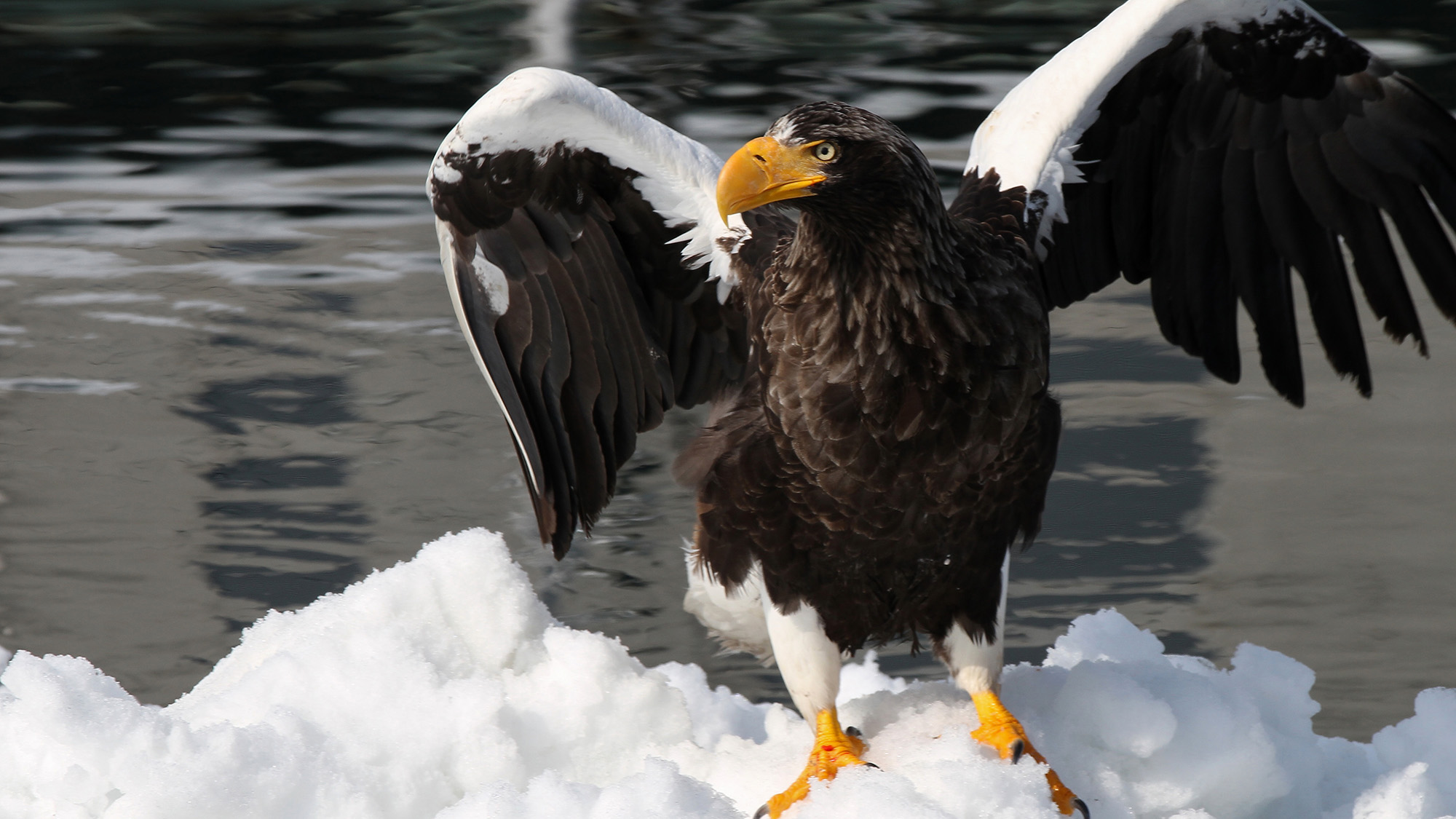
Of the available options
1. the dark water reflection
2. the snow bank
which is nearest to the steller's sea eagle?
the snow bank

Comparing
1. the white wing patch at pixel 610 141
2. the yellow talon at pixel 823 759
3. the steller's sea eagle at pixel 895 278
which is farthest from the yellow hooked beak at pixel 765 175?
the yellow talon at pixel 823 759

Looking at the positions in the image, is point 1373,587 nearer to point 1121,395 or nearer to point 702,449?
point 1121,395

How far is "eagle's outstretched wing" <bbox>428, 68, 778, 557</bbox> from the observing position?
10.5 feet

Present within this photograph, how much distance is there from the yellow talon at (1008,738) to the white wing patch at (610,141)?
1091 mm

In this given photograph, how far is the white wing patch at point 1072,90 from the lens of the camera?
3.09m

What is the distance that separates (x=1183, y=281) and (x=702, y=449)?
4.23 ft

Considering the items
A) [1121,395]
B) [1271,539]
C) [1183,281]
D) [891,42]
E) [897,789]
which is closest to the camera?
[897,789]

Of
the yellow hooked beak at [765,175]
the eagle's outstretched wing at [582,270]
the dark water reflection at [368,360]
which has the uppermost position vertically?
the yellow hooked beak at [765,175]

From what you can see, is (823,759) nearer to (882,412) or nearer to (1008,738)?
(1008,738)

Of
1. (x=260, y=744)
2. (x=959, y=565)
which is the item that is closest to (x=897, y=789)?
(x=959, y=565)

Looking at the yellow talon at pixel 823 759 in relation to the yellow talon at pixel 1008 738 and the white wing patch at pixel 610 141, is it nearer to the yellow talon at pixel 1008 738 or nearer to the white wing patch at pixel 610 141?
the yellow talon at pixel 1008 738

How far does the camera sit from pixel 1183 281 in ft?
11.5

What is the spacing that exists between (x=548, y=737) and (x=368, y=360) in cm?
387

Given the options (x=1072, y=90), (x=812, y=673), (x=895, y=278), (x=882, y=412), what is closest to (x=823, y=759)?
(x=812, y=673)
